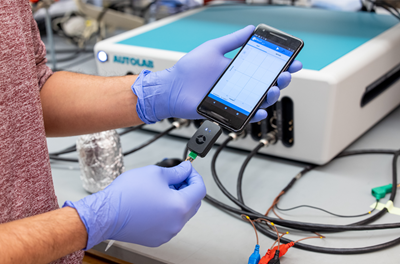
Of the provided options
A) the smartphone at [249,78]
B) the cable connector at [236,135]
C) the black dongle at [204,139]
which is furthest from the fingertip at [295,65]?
the cable connector at [236,135]

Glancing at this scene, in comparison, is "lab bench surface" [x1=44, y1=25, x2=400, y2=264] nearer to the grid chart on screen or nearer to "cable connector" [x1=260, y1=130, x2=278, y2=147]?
"cable connector" [x1=260, y1=130, x2=278, y2=147]

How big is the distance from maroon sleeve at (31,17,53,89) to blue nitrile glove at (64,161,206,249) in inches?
10.6

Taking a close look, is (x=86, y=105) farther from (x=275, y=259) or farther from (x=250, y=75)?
(x=275, y=259)

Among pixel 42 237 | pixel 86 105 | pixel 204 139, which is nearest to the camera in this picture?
pixel 42 237

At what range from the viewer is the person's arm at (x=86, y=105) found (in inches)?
24.9

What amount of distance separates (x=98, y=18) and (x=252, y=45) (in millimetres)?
1056

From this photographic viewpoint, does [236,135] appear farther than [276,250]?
Yes

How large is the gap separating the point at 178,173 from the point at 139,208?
71 mm

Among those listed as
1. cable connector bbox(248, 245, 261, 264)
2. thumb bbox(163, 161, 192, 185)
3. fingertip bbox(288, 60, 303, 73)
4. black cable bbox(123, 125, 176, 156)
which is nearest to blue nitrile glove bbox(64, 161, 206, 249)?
thumb bbox(163, 161, 192, 185)

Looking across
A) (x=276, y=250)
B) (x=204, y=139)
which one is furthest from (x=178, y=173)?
(x=276, y=250)

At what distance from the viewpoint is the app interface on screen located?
571mm

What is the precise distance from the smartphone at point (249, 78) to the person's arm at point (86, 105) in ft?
0.43

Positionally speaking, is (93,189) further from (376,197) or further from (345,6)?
(345,6)

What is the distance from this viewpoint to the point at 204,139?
0.53 m
